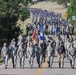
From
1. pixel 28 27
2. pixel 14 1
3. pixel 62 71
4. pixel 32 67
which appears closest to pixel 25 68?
pixel 32 67

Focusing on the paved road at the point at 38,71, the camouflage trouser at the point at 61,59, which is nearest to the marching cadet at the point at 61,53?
the camouflage trouser at the point at 61,59

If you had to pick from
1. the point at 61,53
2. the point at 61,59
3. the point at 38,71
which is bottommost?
the point at 38,71

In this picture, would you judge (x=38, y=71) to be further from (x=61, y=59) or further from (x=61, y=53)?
(x=61, y=59)

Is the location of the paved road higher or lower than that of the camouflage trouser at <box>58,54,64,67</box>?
lower

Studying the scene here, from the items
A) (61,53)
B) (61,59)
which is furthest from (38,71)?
(61,59)

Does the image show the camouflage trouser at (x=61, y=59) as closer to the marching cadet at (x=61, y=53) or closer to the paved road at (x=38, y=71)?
the marching cadet at (x=61, y=53)

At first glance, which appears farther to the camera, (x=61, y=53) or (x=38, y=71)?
(x=61, y=53)

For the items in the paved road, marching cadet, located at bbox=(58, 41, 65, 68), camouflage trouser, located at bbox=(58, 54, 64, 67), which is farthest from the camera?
camouflage trouser, located at bbox=(58, 54, 64, 67)

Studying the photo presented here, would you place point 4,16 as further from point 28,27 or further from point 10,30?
point 28,27

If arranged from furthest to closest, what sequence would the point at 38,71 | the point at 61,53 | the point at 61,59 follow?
the point at 61,59
the point at 61,53
the point at 38,71

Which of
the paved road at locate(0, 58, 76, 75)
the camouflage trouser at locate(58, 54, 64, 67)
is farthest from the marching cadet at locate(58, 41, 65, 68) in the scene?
the paved road at locate(0, 58, 76, 75)

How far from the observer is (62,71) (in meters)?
26.3

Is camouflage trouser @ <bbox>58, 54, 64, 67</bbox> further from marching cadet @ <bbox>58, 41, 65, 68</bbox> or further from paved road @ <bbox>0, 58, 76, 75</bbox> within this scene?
paved road @ <bbox>0, 58, 76, 75</bbox>

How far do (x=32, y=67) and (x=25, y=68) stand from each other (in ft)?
2.07
